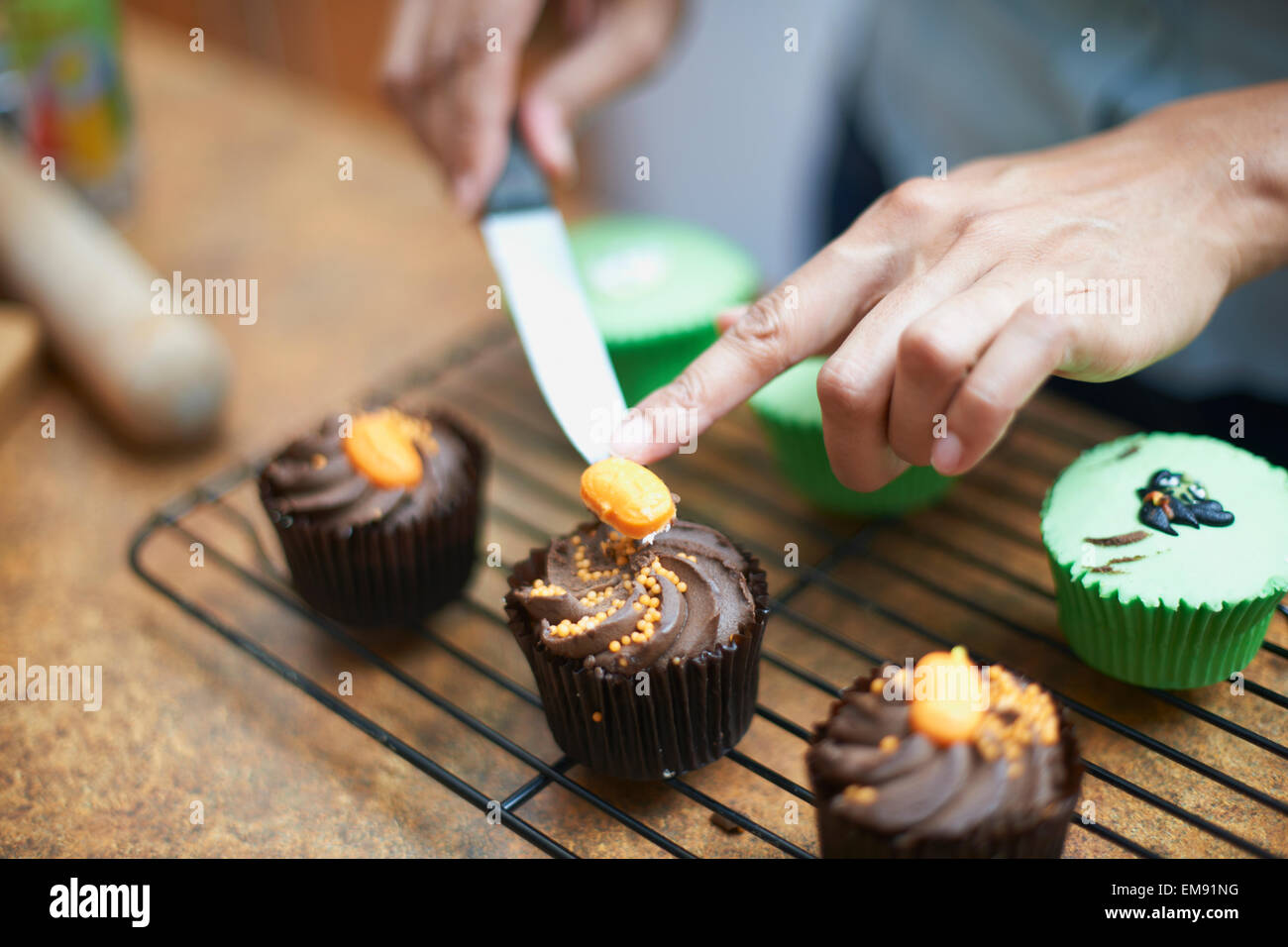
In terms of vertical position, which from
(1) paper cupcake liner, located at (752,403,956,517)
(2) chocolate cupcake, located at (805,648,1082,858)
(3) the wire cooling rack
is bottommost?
(3) the wire cooling rack

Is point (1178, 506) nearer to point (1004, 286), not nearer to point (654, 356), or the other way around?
point (1004, 286)

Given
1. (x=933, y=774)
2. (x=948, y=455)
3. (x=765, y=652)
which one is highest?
(x=948, y=455)

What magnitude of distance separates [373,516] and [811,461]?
772 millimetres

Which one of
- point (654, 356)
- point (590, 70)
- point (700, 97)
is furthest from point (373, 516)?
point (700, 97)

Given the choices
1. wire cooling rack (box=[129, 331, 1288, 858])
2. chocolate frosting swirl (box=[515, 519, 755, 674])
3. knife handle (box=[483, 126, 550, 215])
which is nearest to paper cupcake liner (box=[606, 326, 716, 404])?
wire cooling rack (box=[129, 331, 1288, 858])

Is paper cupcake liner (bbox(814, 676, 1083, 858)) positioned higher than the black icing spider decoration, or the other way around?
the black icing spider decoration

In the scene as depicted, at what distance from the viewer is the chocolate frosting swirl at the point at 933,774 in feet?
4.13

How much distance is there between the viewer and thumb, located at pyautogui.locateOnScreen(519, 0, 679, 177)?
2334 millimetres

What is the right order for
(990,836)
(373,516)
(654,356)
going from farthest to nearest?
(654,356)
(373,516)
(990,836)

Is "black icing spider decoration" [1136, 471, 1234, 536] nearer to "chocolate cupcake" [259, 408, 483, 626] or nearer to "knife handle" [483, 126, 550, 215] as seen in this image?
"chocolate cupcake" [259, 408, 483, 626]

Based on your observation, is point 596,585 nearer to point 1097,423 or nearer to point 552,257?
point 552,257

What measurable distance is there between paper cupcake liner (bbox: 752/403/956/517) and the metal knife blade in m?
0.32

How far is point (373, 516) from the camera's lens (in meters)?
1.81

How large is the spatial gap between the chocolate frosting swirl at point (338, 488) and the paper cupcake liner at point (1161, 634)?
967 millimetres
